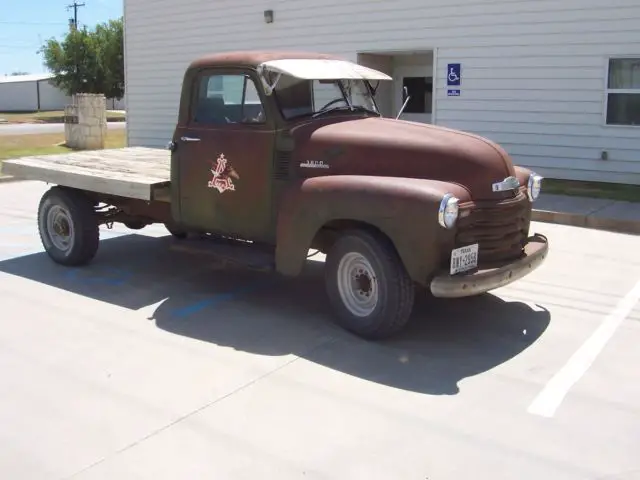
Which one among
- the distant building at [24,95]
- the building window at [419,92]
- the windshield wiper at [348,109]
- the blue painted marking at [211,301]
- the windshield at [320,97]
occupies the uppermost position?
the distant building at [24,95]

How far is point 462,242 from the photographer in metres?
5.05

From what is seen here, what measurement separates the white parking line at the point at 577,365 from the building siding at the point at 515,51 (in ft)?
23.5

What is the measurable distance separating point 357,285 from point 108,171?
3361mm

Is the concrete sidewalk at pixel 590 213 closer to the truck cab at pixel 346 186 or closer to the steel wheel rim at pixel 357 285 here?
the truck cab at pixel 346 186

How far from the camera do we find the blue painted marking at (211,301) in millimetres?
6157

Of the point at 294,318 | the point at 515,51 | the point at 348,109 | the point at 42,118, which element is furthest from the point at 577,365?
the point at 42,118

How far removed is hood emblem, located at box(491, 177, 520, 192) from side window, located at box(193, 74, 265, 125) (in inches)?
79.4

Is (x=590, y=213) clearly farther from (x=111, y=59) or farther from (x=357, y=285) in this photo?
(x=111, y=59)

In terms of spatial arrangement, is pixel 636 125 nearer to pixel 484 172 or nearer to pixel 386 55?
pixel 386 55

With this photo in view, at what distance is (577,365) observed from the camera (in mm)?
4945

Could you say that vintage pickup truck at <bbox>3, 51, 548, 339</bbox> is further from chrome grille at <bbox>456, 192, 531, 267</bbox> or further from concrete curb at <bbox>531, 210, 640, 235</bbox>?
concrete curb at <bbox>531, 210, 640, 235</bbox>

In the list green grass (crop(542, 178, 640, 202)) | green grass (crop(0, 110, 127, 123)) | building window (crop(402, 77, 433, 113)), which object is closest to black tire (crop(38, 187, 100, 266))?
green grass (crop(542, 178, 640, 202))

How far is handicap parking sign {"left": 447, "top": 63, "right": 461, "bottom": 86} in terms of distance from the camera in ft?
46.5

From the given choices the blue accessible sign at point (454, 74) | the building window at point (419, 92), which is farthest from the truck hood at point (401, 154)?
the building window at point (419, 92)
